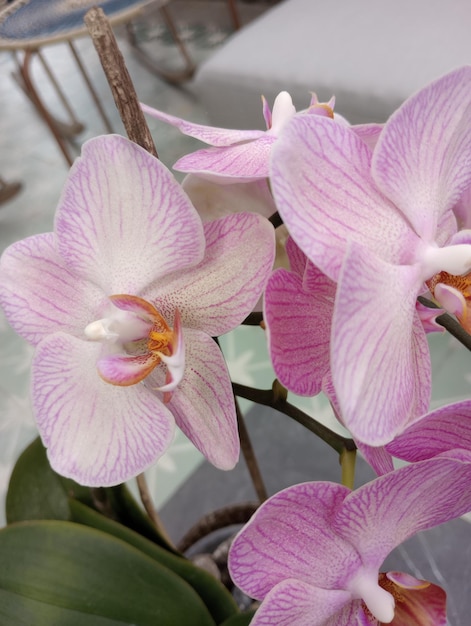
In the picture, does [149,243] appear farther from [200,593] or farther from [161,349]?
[200,593]

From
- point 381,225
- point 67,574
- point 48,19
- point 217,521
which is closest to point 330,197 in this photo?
point 381,225

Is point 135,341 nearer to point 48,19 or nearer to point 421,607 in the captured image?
point 421,607

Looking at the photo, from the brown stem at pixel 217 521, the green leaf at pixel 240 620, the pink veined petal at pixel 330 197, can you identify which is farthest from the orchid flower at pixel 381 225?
the brown stem at pixel 217 521

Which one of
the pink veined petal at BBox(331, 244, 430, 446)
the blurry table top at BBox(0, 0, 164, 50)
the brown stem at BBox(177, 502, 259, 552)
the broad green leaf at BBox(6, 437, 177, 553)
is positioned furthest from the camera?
the blurry table top at BBox(0, 0, 164, 50)

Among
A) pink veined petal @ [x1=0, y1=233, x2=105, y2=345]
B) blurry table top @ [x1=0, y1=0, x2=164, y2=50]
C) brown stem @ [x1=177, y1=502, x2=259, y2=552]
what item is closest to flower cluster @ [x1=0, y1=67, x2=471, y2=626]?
pink veined petal @ [x1=0, y1=233, x2=105, y2=345]

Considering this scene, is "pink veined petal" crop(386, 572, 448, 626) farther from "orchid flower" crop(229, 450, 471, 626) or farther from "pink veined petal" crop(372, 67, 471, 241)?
"pink veined petal" crop(372, 67, 471, 241)
